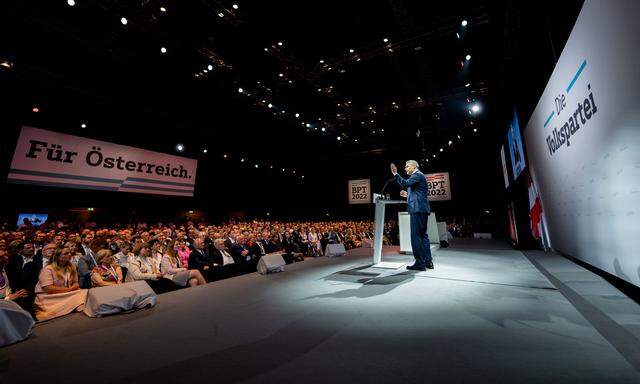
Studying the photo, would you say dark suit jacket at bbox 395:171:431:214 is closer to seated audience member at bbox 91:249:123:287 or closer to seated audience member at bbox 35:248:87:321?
seated audience member at bbox 35:248:87:321

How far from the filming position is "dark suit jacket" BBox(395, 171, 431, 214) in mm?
3693

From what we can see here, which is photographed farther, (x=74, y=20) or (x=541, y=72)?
(x=74, y=20)

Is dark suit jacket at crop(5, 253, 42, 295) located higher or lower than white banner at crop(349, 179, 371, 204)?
lower

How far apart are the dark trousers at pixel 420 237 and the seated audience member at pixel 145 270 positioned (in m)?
3.52

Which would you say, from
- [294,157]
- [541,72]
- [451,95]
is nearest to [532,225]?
[541,72]

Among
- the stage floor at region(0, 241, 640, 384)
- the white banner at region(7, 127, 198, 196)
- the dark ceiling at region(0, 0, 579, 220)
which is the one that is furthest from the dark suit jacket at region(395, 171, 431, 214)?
the white banner at region(7, 127, 198, 196)

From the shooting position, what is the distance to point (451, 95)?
895 cm

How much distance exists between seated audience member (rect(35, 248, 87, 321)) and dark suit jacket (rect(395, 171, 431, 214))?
4071 millimetres

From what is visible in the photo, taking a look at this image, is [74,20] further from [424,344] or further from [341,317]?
[424,344]

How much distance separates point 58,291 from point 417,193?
14.7 feet

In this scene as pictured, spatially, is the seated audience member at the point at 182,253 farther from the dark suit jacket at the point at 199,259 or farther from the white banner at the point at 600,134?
the white banner at the point at 600,134

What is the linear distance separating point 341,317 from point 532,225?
23.7 ft

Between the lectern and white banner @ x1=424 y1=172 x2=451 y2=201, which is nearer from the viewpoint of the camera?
the lectern

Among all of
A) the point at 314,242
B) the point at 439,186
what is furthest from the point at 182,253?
the point at 439,186
